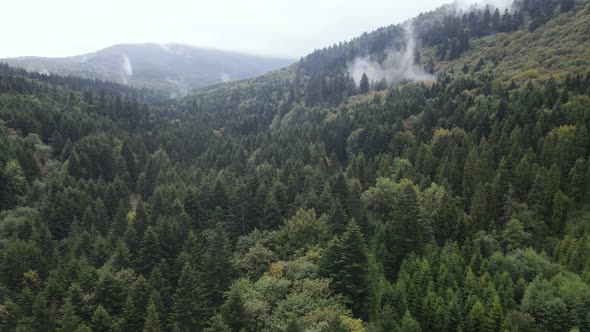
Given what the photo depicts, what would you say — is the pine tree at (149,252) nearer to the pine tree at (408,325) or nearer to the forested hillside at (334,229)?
the forested hillside at (334,229)

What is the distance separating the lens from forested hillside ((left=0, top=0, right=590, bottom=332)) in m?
51.4

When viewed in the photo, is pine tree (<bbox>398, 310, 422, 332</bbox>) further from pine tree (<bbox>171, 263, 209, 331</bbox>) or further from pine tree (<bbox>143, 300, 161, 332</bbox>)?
pine tree (<bbox>143, 300, 161, 332</bbox>)

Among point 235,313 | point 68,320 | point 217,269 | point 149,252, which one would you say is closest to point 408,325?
point 235,313

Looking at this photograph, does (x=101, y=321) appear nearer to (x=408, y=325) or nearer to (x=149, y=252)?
(x=149, y=252)

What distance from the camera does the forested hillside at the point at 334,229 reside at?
51375 mm

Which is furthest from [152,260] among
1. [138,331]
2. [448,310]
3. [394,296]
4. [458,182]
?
[458,182]

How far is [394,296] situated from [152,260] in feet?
134

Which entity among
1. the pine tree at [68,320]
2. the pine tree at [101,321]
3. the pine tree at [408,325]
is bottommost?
the pine tree at [101,321]

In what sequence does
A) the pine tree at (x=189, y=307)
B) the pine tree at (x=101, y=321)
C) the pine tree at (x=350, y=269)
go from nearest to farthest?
1. the pine tree at (x=101, y=321)
2. the pine tree at (x=350, y=269)
3. the pine tree at (x=189, y=307)

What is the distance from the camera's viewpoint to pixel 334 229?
72.5 metres

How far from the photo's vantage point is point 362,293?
55875 mm

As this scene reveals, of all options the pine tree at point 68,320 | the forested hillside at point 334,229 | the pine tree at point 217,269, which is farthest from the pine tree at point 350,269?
the pine tree at point 68,320

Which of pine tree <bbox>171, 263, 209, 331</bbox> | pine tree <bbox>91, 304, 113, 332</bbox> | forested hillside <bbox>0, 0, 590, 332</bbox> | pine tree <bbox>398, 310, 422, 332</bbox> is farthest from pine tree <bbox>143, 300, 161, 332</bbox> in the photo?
pine tree <bbox>398, 310, 422, 332</bbox>

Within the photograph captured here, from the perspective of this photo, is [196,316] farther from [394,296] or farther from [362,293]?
[394,296]
